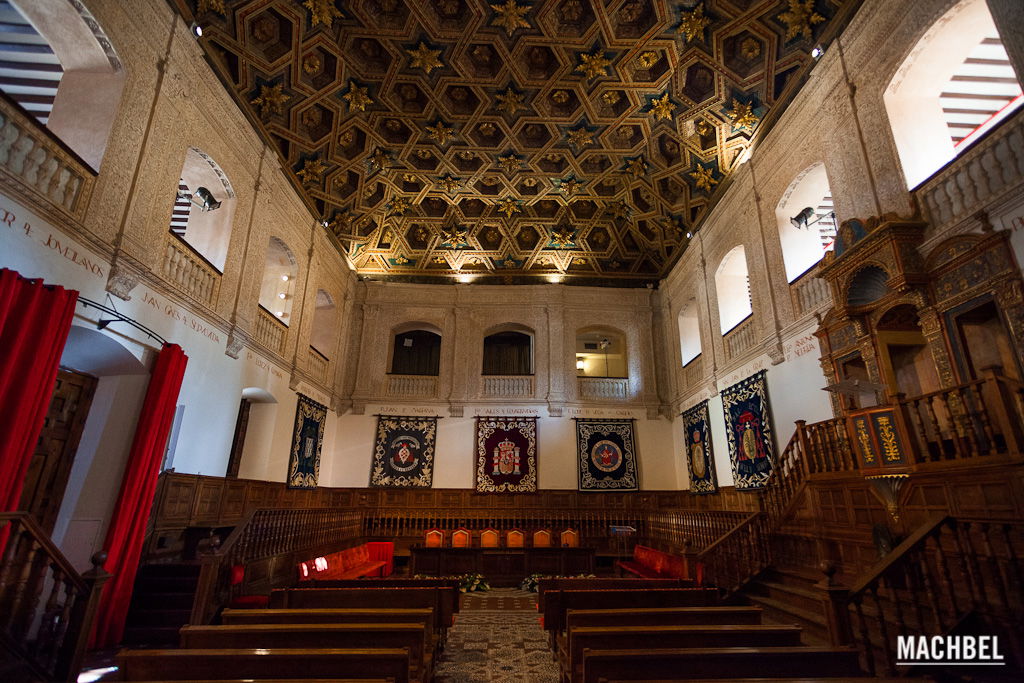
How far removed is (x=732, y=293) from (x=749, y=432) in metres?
3.14

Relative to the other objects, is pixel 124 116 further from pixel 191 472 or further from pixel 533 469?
pixel 533 469

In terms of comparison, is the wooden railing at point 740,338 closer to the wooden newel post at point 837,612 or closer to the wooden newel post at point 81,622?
the wooden newel post at point 837,612

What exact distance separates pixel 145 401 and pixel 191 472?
138 cm

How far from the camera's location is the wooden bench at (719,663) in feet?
8.11

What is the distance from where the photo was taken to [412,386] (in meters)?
12.3

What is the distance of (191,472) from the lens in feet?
21.2

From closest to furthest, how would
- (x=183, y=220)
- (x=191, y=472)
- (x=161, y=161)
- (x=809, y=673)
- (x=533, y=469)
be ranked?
(x=809, y=673), (x=161, y=161), (x=191, y=472), (x=183, y=220), (x=533, y=469)

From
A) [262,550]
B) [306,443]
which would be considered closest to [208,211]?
[306,443]

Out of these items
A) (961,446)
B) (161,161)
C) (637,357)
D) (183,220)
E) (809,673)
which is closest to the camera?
(809,673)

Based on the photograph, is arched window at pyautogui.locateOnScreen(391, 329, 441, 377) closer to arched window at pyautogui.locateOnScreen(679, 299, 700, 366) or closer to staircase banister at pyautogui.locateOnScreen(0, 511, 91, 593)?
arched window at pyautogui.locateOnScreen(679, 299, 700, 366)

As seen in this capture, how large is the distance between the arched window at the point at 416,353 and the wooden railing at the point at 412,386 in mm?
640

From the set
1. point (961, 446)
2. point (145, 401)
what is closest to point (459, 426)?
point (145, 401)

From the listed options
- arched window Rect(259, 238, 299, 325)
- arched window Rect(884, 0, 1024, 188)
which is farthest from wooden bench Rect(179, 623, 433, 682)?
arched window Rect(259, 238, 299, 325)

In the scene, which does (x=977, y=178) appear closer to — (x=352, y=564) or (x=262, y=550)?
(x=262, y=550)
